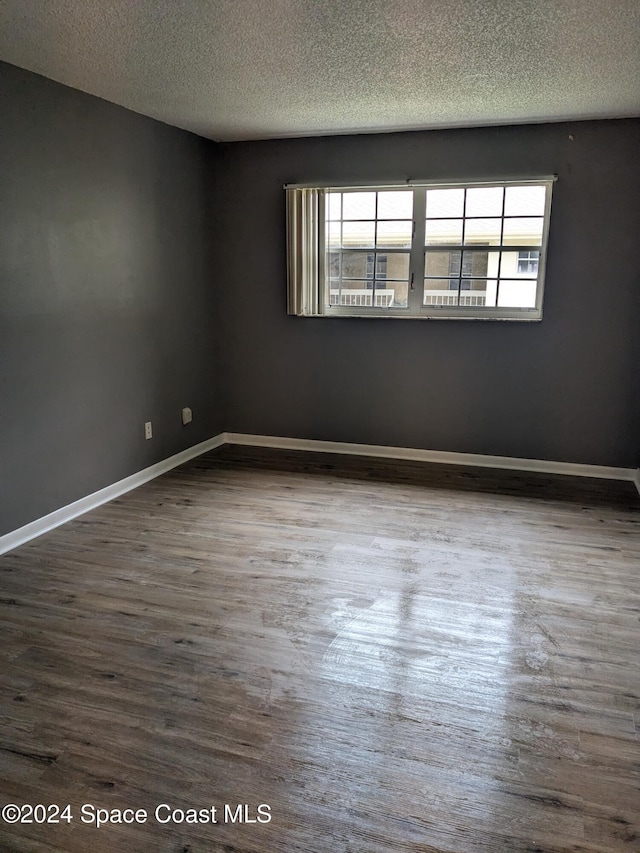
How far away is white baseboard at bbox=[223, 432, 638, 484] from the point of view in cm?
453

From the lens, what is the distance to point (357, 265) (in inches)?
189

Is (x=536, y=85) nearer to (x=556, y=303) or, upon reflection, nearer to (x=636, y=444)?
(x=556, y=303)

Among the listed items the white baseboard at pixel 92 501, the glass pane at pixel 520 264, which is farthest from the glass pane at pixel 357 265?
the white baseboard at pixel 92 501

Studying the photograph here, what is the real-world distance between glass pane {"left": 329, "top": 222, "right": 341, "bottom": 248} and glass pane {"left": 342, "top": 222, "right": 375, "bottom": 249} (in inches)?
1.6

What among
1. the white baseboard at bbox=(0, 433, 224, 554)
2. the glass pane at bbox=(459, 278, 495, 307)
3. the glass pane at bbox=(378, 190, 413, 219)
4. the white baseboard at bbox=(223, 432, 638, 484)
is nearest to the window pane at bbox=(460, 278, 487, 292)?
the glass pane at bbox=(459, 278, 495, 307)

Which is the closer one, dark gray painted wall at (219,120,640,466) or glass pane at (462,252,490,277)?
dark gray painted wall at (219,120,640,466)

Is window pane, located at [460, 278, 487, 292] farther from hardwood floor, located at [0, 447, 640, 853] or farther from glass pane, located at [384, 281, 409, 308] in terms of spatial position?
hardwood floor, located at [0, 447, 640, 853]

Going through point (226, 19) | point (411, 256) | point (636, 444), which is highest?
point (226, 19)

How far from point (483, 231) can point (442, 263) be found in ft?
1.18

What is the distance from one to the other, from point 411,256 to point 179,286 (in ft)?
5.76

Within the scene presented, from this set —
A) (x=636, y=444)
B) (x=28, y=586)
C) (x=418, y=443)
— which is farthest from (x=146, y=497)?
(x=636, y=444)

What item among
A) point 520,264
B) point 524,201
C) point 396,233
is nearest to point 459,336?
point 520,264

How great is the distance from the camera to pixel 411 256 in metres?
4.65

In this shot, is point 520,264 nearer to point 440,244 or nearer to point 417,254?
point 440,244
